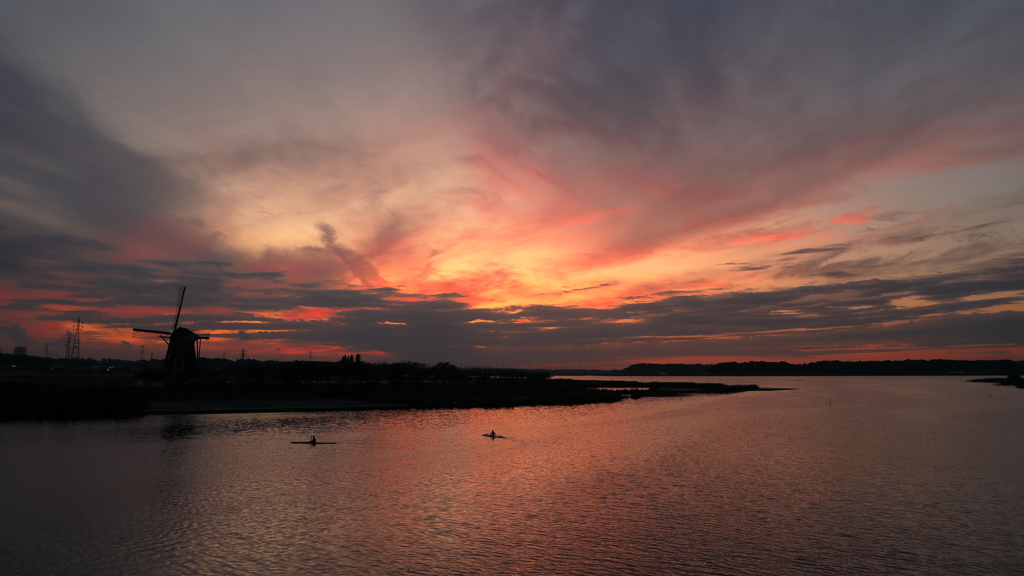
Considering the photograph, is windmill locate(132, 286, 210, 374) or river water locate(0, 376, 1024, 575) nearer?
river water locate(0, 376, 1024, 575)

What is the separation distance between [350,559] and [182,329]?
105m

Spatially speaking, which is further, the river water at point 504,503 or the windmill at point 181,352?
the windmill at point 181,352

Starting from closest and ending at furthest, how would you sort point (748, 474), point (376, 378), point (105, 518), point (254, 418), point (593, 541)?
point (593, 541) → point (105, 518) → point (748, 474) → point (254, 418) → point (376, 378)

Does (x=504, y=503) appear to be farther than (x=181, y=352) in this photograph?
No

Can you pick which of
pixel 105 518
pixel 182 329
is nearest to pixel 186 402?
pixel 182 329

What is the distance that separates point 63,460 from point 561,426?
40.8m

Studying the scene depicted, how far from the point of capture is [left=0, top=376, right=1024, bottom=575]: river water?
17875mm

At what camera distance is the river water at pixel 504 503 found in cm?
1788

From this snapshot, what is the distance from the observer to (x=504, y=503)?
83.3 feet

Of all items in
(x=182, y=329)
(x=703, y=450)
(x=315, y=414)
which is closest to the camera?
(x=703, y=450)

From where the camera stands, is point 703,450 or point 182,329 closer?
point 703,450

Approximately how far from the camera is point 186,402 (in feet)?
245

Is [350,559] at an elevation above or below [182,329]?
below

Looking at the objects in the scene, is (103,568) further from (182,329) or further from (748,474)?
(182,329)
